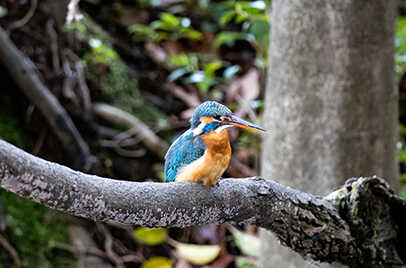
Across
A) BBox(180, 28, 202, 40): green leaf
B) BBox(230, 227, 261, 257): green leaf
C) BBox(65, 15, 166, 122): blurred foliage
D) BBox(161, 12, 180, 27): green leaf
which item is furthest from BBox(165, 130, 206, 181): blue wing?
BBox(180, 28, 202, 40): green leaf

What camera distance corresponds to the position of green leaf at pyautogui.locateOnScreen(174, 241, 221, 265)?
2.90 meters

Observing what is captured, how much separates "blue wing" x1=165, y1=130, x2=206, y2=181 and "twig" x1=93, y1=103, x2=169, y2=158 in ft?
6.65

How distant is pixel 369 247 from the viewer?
162 cm

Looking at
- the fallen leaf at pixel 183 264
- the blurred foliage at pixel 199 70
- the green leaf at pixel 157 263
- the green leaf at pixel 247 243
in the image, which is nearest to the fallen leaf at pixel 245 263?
the green leaf at pixel 247 243

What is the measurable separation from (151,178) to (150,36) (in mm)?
1274

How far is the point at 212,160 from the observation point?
1.19m

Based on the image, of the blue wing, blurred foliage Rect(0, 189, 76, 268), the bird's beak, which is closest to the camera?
the bird's beak

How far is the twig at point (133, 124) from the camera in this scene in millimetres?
3271

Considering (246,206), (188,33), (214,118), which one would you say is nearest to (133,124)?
(188,33)

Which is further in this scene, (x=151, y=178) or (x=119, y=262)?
(x=151, y=178)

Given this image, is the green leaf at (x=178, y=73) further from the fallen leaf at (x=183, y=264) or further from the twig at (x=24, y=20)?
A: the fallen leaf at (x=183, y=264)

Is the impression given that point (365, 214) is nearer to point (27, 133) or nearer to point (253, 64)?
point (27, 133)

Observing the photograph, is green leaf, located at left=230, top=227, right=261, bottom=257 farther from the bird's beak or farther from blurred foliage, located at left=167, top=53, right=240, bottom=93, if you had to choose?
the bird's beak

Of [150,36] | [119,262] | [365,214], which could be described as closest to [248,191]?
[365,214]
